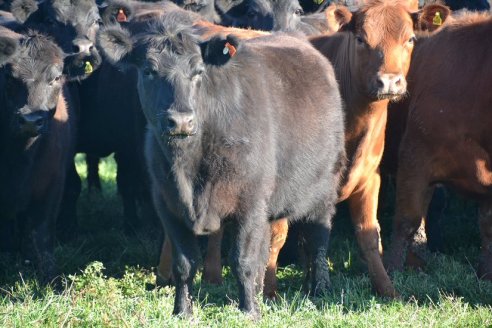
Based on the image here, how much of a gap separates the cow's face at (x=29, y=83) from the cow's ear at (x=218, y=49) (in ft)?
5.66

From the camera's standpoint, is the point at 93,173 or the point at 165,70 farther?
the point at 93,173

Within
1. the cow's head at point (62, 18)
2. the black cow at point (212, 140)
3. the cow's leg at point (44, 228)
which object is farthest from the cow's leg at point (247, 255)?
the cow's head at point (62, 18)

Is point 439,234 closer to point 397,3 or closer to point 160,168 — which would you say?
point 397,3

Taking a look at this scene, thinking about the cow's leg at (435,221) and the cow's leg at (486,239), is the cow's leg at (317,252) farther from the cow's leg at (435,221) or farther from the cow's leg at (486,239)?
the cow's leg at (435,221)

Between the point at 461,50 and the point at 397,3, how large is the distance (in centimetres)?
70

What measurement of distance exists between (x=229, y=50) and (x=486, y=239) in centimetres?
287

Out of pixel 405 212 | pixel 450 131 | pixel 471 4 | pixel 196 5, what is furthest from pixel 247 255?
A: pixel 471 4

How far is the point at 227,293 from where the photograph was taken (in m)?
7.66

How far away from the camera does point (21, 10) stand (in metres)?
10.8

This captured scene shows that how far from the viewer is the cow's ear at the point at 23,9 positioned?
10680 mm

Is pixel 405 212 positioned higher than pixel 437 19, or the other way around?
pixel 437 19

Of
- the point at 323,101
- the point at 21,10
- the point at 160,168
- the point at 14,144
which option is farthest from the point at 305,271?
the point at 21,10

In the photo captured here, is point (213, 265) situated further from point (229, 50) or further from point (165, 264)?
Answer: point (229, 50)

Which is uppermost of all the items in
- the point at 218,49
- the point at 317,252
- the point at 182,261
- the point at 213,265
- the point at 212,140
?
the point at 218,49
